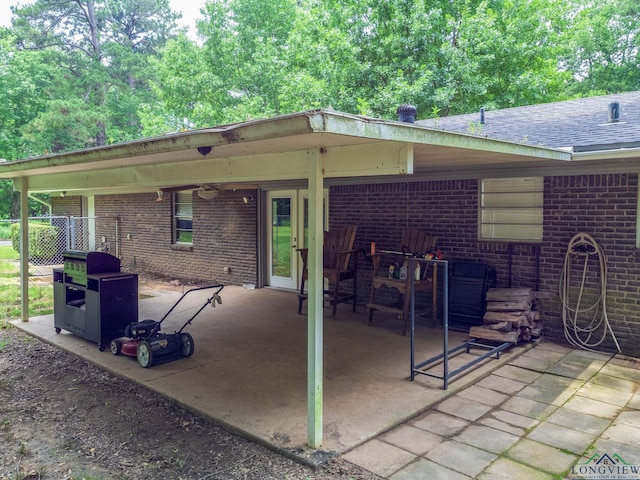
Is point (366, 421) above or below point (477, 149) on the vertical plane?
below

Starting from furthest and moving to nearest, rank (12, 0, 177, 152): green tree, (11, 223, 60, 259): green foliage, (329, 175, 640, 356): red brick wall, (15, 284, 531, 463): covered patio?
(12, 0, 177, 152): green tree
(11, 223, 60, 259): green foliage
(329, 175, 640, 356): red brick wall
(15, 284, 531, 463): covered patio

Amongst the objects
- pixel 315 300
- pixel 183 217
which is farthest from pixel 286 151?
pixel 183 217

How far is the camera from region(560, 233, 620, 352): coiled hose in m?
5.52

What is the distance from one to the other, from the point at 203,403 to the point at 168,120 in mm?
21062

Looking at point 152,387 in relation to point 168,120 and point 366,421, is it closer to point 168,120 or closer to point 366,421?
point 366,421

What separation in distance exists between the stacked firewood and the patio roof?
1.60 meters

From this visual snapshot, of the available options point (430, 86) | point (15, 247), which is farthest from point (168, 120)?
point (430, 86)

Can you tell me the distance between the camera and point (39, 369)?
5.06 meters

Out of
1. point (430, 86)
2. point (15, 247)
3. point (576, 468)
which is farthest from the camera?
point (15, 247)

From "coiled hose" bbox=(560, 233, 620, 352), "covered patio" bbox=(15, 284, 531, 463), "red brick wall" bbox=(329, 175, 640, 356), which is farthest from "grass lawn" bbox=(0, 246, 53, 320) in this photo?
"coiled hose" bbox=(560, 233, 620, 352)

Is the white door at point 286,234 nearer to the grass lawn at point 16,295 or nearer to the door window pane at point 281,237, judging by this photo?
the door window pane at point 281,237

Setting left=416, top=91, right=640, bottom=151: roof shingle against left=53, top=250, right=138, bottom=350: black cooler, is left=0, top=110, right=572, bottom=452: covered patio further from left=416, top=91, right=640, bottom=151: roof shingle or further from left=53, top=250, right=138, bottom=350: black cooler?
left=416, top=91, right=640, bottom=151: roof shingle

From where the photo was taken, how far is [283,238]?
9.26 meters

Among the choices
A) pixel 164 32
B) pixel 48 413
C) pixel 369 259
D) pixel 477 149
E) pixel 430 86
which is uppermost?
pixel 164 32
